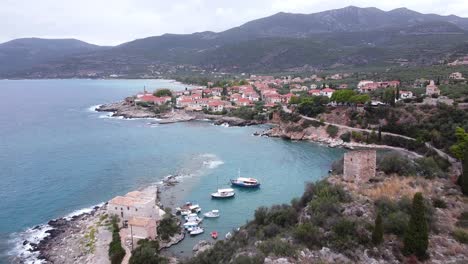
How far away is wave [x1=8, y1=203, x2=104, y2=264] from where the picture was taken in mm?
23719

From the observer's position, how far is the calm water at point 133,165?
31469mm

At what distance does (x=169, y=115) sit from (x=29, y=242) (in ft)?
174

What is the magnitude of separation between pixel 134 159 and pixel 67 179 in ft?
27.3

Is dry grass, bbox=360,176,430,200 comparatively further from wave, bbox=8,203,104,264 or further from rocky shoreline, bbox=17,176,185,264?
wave, bbox=8,203,104,264

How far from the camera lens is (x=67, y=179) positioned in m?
38.7

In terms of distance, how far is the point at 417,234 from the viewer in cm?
1616

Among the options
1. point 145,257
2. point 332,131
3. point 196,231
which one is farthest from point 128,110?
→ point 145,257

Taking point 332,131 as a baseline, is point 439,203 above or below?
above

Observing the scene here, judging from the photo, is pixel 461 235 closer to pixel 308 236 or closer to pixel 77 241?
pixel 308 236

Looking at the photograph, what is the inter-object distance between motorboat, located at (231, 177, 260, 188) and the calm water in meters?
0.78

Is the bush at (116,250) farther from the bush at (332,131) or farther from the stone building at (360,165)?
the bush at (332,131)

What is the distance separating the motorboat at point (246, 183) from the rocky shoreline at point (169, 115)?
1225 inches

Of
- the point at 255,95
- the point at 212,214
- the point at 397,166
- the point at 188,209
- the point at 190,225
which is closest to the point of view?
the point at 397,166

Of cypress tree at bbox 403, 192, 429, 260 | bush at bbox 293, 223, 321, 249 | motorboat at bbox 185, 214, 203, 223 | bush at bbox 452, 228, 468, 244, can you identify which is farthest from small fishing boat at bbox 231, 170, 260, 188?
cypress tree at bbox 403, 192, 429, 260
